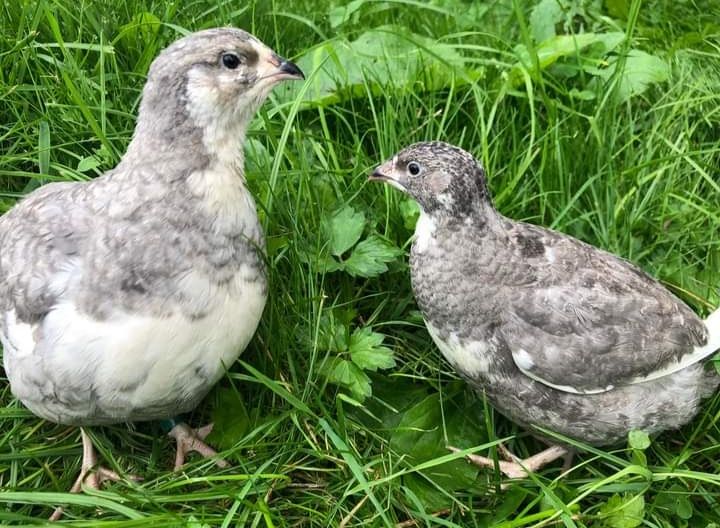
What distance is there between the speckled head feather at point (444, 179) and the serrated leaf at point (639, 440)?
3.05ft

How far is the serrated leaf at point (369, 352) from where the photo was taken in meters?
3.31

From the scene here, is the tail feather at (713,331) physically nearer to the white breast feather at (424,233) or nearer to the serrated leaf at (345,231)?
the white breast feather at (424,233)

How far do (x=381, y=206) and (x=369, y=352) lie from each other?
751mm

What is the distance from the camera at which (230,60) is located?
2904 millimetres

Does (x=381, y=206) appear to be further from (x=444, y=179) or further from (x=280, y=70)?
(x=280, y=70)

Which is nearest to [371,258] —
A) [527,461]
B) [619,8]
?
[527,461]

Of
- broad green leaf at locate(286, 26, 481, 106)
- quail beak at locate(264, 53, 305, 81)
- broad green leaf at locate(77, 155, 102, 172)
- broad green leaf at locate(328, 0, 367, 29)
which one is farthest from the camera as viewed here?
broad green leaf at locate(328, 0, 367, 29)

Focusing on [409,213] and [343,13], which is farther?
[343,13]

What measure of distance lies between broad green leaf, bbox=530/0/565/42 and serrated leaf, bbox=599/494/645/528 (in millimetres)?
2353

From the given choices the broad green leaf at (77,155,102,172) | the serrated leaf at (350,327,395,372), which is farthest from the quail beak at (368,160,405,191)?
the broad green leaf at (77,155,102,172)

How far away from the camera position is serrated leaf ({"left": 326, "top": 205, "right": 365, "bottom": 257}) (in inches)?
139

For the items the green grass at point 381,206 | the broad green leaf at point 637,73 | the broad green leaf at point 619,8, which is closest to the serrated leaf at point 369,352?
the green grass at point 381,206

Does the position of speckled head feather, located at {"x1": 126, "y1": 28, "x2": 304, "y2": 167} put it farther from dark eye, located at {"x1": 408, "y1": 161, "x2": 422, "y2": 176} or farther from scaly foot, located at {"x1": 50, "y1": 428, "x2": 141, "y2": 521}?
scaly foot, located at {"x1": 50, "y1": 428, "x2": 141, "y2": 521}

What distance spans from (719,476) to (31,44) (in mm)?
3134
